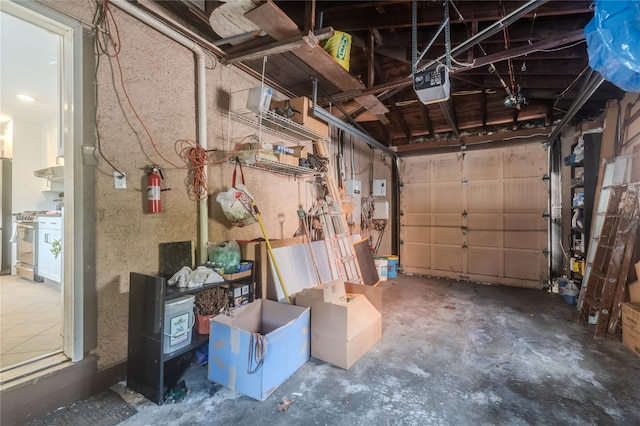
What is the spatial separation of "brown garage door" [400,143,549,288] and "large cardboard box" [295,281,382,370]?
11.9 ft

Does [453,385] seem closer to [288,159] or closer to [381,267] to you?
[288,159]

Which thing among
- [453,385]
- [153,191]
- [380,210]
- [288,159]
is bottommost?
[453,385]

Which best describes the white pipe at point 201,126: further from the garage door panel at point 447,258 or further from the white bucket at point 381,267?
the garage door panel at point 447,258

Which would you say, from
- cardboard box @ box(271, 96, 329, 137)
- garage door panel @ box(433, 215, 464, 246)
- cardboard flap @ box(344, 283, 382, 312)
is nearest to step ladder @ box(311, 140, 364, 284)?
cardboard flap @ box(344, 283, 382, 312)

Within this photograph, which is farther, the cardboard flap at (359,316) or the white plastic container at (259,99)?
the white plastic container at (259,99)

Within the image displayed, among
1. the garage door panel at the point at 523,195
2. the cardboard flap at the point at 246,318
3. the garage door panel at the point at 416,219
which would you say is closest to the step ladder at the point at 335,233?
the cardboard flap at the point at 246,318

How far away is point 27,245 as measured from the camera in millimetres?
4344

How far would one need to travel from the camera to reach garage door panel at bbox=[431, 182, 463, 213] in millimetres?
5492

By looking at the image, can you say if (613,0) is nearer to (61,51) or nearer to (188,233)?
(188,233)

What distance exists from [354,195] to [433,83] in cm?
284

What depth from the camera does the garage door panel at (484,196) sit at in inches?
202

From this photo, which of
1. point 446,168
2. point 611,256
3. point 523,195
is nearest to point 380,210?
point 446,168

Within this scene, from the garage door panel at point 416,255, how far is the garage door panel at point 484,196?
120 cm

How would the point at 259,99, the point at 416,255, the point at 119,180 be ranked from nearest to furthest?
the point at 119,180 → the point at 259,99 → the point at 416,255
